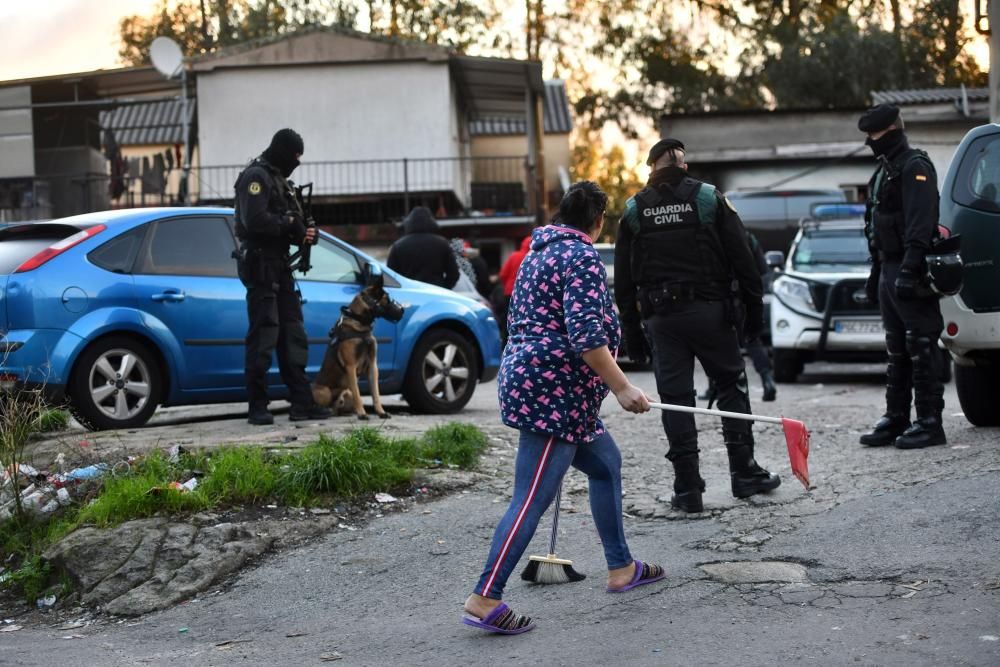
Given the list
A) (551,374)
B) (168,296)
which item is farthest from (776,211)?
(551,374)

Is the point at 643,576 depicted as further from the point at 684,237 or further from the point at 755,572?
the point at 684,237

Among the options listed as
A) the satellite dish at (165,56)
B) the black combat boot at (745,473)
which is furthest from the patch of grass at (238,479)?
the satellite dish at (165,56)

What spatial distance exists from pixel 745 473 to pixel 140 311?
165 inches

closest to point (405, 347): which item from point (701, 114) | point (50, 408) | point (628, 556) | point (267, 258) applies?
point (267, 258)

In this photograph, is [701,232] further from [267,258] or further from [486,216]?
[486,216]

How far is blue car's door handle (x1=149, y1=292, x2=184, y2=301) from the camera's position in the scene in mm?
8898

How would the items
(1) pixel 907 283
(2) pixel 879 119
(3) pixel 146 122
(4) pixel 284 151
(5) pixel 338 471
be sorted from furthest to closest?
(3) pixel 146 122 → (4) pixel 284 151 → (2) pixel 879 119 → (1) pixel 907 283 → (5) pixel 338 471

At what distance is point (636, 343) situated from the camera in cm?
675

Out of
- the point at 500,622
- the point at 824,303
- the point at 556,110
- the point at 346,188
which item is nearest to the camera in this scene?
the point at 500,622

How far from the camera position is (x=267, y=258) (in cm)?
874

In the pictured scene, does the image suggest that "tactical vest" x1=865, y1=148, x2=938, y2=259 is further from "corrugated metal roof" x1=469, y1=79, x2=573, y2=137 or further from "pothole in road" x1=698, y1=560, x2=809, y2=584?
"corrugated metal roof" x1=469, y1=79, x2=573, y2=137

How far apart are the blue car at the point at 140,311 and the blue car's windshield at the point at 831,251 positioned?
225 inches

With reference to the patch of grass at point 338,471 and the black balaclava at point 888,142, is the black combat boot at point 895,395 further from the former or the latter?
the patch of grass at point 338,471

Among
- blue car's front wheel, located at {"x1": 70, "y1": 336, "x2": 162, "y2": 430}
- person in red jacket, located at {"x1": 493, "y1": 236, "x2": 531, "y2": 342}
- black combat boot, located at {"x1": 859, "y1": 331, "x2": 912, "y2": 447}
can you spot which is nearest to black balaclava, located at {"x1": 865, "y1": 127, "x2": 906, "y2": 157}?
black combat boot, located at {"x1": 859, "y1": 331, "x2": 912, "y2": 447}
